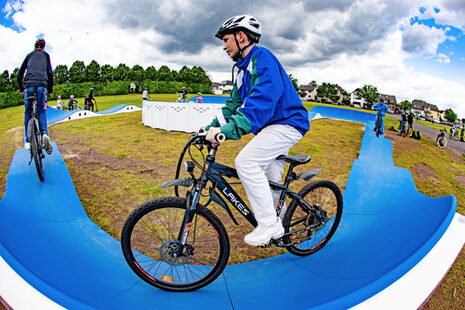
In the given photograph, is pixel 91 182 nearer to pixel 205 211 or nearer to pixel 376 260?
pixel 205 211

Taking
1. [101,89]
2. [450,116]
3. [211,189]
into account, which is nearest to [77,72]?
[101,89]

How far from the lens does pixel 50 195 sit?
3.38 metres

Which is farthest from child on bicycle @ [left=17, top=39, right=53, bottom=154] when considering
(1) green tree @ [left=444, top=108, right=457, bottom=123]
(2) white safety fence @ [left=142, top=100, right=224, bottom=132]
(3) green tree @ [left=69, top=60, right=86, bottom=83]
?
(1) green tree @ [left=444, top=108, right=457, bottom=123]

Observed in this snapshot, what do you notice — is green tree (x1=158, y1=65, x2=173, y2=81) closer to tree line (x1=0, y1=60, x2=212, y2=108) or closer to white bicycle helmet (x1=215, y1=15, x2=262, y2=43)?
tree line (x1=0, y1=60, x2=212, y2=108)

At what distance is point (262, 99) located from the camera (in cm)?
188

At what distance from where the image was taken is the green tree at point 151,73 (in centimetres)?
6306

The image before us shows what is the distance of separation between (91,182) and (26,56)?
260 cm

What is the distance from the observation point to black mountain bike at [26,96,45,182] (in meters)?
3.77

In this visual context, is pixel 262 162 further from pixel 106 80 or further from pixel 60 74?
pixel 106 80

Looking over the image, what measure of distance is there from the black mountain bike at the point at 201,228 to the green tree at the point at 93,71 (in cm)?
5982

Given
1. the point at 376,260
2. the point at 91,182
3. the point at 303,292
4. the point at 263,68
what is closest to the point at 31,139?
the point at 91,182

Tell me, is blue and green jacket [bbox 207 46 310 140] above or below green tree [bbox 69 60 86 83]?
below

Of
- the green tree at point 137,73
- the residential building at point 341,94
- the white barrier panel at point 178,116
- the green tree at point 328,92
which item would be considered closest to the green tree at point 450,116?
the residential building at point 341,94

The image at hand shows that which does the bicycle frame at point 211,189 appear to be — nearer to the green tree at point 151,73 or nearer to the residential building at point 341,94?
the green tree at point 151,73
